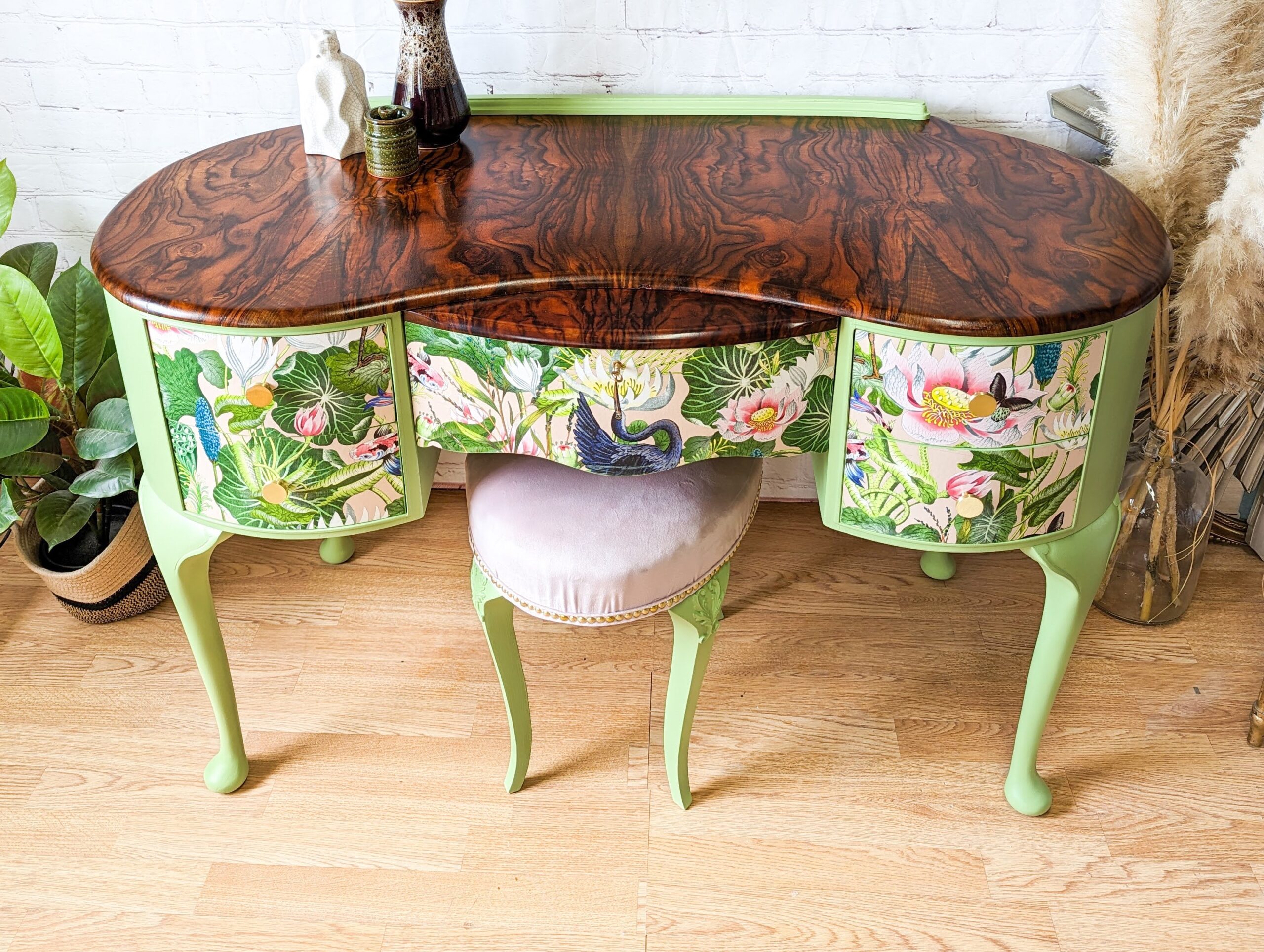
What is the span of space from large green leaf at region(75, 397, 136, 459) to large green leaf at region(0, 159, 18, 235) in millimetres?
285

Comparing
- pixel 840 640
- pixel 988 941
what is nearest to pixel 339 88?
pixel 840 640

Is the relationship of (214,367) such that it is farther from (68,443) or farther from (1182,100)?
(1182,100)

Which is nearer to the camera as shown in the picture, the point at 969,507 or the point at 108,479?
the point at 969,507

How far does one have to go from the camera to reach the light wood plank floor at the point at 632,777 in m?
1.35

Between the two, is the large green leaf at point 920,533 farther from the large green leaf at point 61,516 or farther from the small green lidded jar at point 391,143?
the large green leaf at point 61,516

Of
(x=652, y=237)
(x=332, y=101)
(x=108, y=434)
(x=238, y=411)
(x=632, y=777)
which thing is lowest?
(x=632, y=777)

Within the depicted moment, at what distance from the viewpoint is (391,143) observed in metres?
1.31

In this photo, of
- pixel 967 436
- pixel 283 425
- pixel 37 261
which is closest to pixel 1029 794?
pixel 967 436

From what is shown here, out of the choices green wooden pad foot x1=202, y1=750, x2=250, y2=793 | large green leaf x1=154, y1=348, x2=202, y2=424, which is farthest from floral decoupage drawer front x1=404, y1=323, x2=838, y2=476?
green wooden pad foot x1=202, y1=750, x2=250, y2=793

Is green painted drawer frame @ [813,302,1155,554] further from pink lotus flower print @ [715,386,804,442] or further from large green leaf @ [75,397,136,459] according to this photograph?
large green leaf @ [75,397,136,459]

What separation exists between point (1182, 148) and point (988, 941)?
1000 mm

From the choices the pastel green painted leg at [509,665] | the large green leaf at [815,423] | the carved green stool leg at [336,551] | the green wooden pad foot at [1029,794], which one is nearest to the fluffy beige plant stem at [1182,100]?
the large green leaf at [815,423]

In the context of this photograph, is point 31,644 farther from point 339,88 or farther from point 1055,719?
point 1055,719

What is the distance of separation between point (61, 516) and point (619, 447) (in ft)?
3.11
